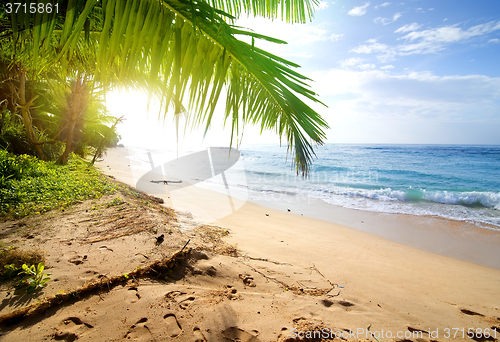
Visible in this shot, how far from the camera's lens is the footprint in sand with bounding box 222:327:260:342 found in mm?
1801

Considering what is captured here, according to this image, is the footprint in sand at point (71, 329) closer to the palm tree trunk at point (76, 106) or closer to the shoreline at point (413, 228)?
the shoreline at point (413, 228)

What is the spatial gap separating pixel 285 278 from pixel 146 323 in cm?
169

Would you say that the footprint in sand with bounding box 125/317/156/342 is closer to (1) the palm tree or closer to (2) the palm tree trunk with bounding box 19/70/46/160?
(1) the palm tree

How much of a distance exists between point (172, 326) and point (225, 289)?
0.71 m

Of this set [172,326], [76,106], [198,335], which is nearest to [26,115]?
[76,106]

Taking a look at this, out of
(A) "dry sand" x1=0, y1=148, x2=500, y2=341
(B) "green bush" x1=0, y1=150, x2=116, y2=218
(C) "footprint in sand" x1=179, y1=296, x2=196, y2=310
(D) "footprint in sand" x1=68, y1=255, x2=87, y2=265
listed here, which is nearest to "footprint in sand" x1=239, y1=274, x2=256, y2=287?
(A) "dry sand" x1=0, y1=148, x2=500, y2=341

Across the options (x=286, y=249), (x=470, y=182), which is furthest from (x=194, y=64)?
A: (x=470, y=182)

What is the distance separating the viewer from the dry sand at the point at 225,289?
1.83 m


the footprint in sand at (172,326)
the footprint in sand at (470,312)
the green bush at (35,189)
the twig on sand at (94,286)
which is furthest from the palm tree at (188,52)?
the green bush at (35,189)

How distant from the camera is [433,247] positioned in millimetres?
5609

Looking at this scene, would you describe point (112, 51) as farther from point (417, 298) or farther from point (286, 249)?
point (417, 298)

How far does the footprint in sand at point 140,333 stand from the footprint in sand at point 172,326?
5.0 inches

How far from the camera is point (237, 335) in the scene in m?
1.84

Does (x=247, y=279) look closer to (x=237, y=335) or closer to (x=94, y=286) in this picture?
(x=237, y=335)
